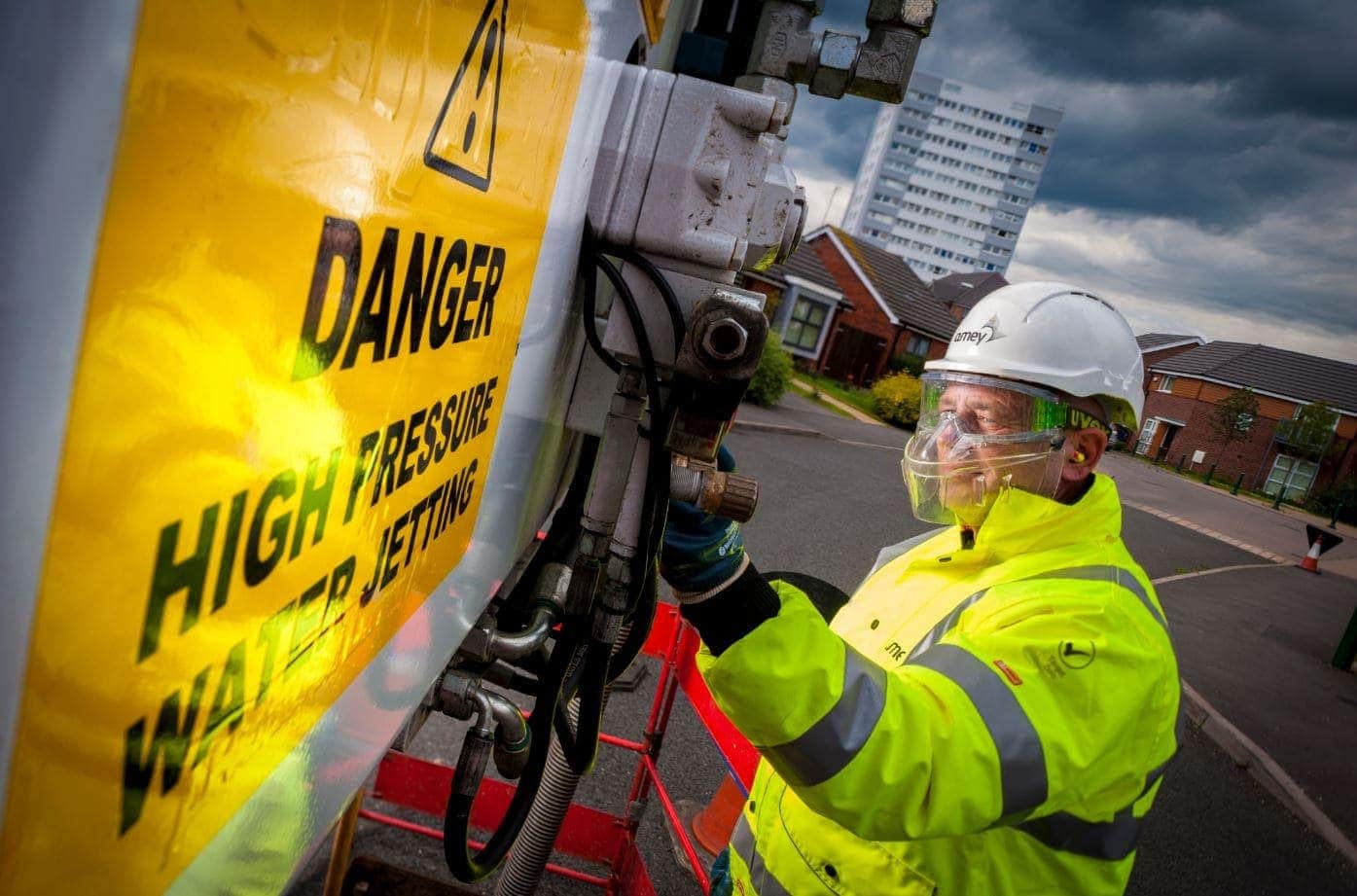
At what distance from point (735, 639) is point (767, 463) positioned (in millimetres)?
10789

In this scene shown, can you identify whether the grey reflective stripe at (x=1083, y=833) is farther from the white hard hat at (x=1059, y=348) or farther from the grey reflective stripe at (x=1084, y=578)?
the white hard hat at (x=1059, y=348)

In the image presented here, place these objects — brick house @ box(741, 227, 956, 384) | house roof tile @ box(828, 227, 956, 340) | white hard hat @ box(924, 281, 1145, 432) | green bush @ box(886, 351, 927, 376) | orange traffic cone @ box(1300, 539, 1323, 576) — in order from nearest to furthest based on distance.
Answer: white hard hat @ box(924, 281, 1145, 432)
orange traffic cone @ box(1300, 539, 1323, 576)
brick house @ box(741, 227, 956, 384)
green bush @ box(886, 351, 927, 376)
house roof tile @ box(828, 227, 956, 340)

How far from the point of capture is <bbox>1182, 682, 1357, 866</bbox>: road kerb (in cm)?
521

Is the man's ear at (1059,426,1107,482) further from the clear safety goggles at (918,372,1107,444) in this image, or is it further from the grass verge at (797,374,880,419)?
the grass verge at (797,374,880,419)

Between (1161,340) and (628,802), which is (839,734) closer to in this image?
(628,802)

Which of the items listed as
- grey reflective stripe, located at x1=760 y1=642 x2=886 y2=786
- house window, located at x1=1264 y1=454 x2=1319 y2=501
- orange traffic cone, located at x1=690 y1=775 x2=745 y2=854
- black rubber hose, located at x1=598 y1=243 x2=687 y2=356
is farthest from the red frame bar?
house window, located at x1=1264 y1=454 x2=1319 y2=501

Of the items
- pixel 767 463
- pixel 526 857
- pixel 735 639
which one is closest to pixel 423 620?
pixel 735 639

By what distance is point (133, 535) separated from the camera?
40cm

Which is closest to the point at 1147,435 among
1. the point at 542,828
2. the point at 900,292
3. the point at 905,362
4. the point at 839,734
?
the point at 900,292

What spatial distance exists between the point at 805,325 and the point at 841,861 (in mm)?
30651

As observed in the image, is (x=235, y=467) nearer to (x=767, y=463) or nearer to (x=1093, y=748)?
(x=1093, y=748)

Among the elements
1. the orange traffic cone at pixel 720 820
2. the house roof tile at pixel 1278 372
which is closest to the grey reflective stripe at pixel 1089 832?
the orange traffic cone at pixel 720 820

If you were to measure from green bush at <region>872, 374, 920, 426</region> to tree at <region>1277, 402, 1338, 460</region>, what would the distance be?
2468 cm

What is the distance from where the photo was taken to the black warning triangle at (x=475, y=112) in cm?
66
